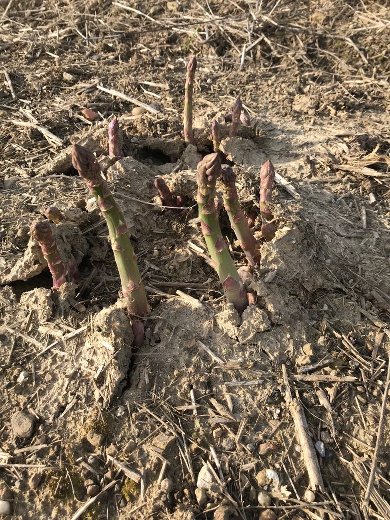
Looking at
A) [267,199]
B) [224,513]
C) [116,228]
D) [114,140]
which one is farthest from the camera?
[114,140]

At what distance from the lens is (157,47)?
5.21 metres

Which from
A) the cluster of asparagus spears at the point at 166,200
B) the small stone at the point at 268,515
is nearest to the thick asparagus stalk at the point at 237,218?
the cluster of asparagus spears at the point at 166,200

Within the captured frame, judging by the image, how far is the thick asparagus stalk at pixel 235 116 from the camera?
12.1ft

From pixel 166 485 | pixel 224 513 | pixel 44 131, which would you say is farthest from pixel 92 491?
pixel 44 131

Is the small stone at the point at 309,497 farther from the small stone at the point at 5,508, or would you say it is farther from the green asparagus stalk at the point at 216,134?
the green asparagus stalk at the point at 216,134

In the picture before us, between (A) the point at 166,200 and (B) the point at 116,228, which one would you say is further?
(A) the point at 166,200

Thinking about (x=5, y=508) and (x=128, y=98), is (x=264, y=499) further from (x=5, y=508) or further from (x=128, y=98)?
(x=128, y=98)

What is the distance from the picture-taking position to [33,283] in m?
2.88

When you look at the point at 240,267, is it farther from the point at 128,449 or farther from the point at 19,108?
the point at 19,108

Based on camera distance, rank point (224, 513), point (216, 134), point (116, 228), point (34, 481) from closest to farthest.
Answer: point (224, 513) < point (34, 481) < point (116, 228) < point (216, 134)

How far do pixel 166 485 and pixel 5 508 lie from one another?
0.71 metres

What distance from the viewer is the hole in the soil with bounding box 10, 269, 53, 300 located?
2842 millimetres

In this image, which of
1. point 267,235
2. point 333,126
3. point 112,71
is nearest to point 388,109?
point 333,126

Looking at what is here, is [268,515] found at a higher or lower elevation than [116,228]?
lower
